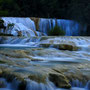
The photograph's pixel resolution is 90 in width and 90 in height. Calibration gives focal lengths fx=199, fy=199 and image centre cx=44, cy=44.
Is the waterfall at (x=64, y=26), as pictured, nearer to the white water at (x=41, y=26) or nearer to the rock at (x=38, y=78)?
the white water at (x=41, y=26)

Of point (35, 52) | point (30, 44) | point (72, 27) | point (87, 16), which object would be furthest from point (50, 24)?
point (35, 52)

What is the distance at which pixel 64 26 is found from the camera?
65.8ft

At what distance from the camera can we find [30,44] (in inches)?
402

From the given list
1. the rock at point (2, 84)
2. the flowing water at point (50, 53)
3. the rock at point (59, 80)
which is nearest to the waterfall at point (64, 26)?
the flowing water at point (50, 53)

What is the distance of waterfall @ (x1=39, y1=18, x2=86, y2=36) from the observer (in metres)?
19.1

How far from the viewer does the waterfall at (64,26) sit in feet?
62.6

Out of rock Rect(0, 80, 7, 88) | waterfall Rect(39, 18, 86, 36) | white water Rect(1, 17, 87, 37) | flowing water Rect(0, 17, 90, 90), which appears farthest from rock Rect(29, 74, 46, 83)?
waterfall Rect(39, 18, 86, 36)

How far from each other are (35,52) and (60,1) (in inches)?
705

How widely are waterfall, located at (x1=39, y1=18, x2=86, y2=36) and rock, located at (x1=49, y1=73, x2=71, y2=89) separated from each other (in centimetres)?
1512

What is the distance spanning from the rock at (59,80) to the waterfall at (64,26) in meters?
15.1

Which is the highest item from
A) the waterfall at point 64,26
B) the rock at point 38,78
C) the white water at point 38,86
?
the waterfall at point 64,26

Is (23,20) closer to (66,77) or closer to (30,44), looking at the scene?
(30,44)

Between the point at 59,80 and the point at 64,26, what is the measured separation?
16.4 meters

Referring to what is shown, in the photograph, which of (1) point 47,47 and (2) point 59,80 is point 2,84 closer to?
(2) point 59,80
